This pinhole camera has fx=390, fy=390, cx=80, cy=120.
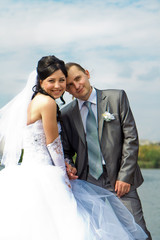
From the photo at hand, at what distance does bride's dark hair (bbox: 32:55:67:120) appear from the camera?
335 centimetres

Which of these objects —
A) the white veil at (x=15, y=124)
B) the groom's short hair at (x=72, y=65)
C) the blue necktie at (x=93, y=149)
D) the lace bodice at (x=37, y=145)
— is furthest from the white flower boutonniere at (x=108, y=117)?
the white veil at (x=15, y=124)

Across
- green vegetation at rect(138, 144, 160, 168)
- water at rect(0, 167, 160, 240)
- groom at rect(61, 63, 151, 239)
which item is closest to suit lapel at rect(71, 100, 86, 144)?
groom at rect(61, 63, 151, 239)

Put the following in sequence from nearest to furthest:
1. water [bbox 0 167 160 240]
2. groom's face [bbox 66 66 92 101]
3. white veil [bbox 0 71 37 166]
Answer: white veil [bbox 0 71 37 166]
groom's face [bbox 66 66 92 101]
water [bbox 0 167 160 240]

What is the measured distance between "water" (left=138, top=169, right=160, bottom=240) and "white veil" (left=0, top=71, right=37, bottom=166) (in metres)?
6.29

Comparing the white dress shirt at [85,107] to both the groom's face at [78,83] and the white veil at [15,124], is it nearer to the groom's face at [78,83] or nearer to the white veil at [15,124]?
the groom's face at [78,83]

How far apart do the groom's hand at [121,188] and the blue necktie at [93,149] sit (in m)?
0.20

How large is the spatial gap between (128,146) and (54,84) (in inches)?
35.3

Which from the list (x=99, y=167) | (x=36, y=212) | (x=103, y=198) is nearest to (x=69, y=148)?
(x=99, y=167)

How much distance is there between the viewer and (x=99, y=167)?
366 centimetres

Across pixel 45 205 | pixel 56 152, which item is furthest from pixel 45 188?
pixel 56 152

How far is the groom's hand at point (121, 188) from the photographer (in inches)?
142

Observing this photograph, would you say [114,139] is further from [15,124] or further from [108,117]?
[15,124]

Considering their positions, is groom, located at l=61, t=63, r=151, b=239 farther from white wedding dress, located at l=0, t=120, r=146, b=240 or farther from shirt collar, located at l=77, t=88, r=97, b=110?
white wedding dress, located at l=0, t=120, r=146, b=240

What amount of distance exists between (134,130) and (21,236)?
1.42 meters
